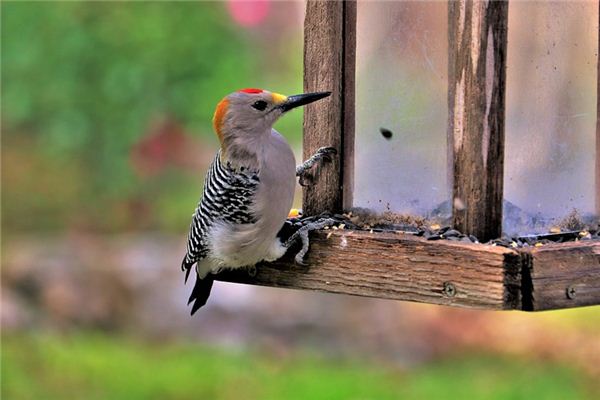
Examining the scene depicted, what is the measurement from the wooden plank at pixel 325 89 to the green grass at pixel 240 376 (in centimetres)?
281

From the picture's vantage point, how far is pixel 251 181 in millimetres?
→ 3348

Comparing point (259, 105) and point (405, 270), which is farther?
point (259, 105)

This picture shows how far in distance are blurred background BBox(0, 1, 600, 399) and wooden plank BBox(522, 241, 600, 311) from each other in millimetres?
3272

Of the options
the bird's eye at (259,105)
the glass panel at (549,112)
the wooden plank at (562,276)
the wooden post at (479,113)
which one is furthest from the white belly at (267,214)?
the wooden plank at (562,276)

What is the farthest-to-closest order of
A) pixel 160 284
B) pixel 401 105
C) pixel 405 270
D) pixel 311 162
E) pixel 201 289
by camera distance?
1. pixel 160 284
2. pixel 201 289
3. pixel 311 162
4. pixel 401 105
5. pixel 405 270

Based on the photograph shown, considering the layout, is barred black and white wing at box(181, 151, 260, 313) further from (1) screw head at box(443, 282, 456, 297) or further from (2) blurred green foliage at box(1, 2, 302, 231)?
(2) blurred green foliage at box(1, 2, 302, 231)

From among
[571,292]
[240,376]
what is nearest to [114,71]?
[240,376]

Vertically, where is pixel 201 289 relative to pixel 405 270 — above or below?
below

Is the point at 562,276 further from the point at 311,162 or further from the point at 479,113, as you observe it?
the point at 311,162

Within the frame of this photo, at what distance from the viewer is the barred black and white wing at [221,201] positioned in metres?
3.35

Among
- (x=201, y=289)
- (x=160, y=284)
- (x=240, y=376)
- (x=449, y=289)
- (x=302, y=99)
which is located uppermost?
(x=302, y=99)

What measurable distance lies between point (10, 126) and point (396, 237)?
608cm

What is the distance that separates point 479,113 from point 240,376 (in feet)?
13.1

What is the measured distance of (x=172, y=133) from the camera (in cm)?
767
